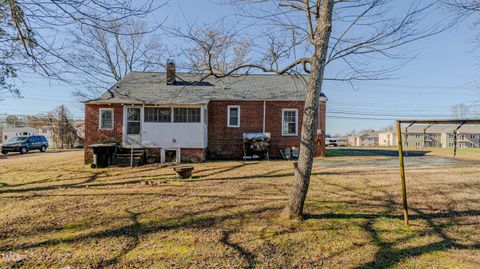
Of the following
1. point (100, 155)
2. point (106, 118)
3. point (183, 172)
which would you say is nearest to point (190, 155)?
point (100, 155)

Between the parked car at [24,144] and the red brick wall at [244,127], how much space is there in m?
18.2

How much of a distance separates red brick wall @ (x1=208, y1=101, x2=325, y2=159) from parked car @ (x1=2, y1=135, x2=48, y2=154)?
1825 centimetres

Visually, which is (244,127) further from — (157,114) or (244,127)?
(157,114)

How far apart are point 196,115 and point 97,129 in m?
5.36

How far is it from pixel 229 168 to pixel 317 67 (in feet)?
23.3

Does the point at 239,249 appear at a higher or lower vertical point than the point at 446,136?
lower

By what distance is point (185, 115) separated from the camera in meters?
12.4

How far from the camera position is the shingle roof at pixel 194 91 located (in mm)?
12500

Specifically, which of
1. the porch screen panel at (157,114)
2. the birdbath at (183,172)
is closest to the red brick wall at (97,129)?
the porch screen panel at (157,114)

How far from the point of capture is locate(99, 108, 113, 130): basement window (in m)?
12.9

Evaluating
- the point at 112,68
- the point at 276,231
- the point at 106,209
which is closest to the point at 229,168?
the point at 106,209

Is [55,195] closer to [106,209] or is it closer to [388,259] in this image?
[106,209]

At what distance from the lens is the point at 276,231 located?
12.9 ft

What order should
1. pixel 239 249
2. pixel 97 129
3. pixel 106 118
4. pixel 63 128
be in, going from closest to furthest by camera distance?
1. pixel 239 249
2. pixel 97 129
3. pixel 106 118
4. pixel 63 128
